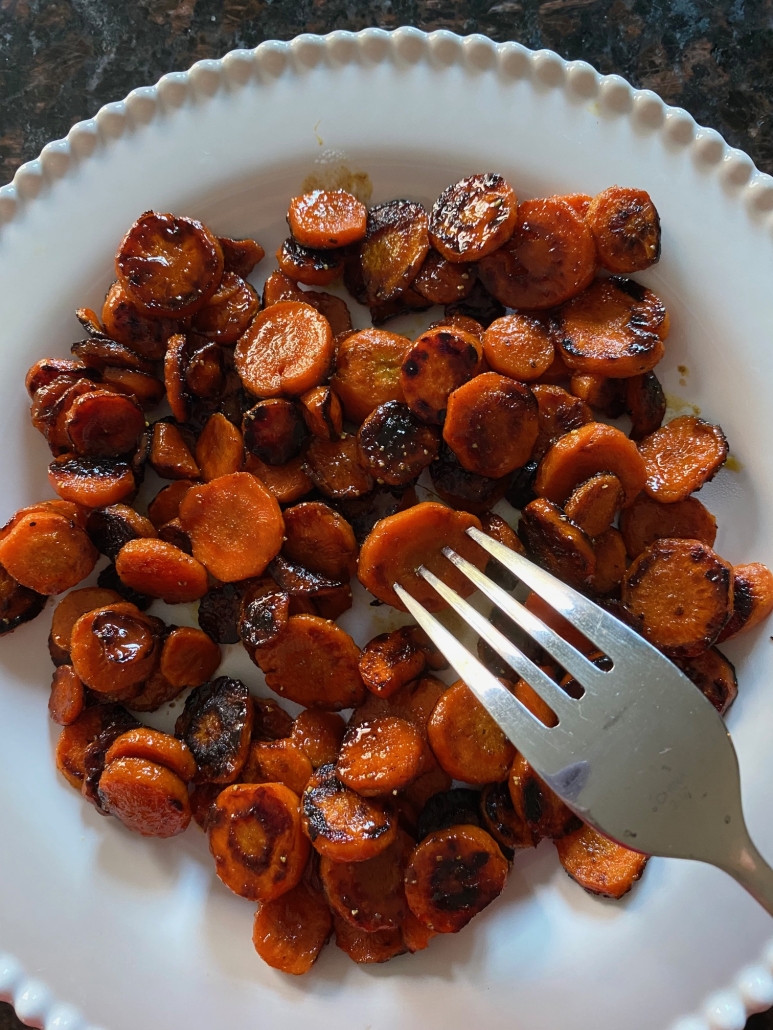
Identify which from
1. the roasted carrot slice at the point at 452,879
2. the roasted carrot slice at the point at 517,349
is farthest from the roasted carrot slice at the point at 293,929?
the roasted carrot slice at the point at 517,349

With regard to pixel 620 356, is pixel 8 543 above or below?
below

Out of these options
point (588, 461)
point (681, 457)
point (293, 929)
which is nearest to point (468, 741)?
point (293, 929)

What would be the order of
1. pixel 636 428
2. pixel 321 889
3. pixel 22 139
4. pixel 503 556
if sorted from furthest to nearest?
pixel 22 139, pixel 636 428, pixel 321 889, pixel 503 556

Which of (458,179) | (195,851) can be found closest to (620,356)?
(458,179)

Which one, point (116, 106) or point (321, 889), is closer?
point (321, 889)

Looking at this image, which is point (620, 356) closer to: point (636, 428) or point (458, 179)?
point (636, 428)

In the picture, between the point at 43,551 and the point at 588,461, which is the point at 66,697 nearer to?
the point at 43,551

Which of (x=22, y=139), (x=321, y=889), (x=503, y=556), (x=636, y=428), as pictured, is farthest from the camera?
(x=22, y=139)
